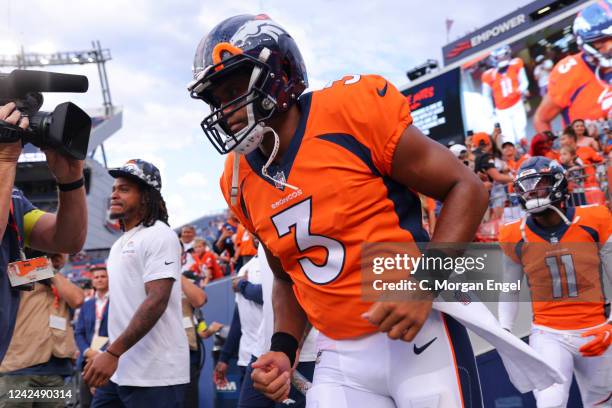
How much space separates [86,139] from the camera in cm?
210

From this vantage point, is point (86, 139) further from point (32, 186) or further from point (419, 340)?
point (32, 186)

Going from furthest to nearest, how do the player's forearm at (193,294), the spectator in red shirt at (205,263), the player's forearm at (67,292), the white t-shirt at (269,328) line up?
the spectator in red shirt at (205,263)
the player's forearm at (193,294)
the player's forearm at (67,292)
the white t-shirt at (269,328)

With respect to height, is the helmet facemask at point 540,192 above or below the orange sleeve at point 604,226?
above

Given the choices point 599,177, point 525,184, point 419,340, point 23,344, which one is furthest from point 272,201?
point 599,177

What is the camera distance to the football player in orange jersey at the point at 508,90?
608 inches

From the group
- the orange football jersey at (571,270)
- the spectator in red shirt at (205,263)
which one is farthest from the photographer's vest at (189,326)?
the spectator in red shirt at (205,263)

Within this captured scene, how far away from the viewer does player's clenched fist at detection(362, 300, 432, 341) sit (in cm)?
168

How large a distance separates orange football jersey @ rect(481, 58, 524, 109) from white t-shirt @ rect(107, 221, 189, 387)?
45.2 feet

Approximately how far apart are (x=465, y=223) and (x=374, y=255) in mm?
301

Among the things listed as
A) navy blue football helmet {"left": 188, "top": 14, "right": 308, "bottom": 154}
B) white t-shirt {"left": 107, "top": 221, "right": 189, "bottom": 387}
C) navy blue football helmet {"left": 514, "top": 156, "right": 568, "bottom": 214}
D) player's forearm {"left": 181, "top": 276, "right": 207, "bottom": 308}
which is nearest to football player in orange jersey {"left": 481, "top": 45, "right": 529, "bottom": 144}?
navy blue football helmet {"left": 514, "top": 156, "right": 568, "bottom": 214}

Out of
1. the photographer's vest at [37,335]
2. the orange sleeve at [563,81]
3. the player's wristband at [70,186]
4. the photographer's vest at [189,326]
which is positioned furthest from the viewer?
the orange sleeve at [563,81]

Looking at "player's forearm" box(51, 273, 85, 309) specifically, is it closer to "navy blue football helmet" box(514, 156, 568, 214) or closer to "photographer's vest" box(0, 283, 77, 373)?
"photographer's vest" box(0, 283, 77, 373)

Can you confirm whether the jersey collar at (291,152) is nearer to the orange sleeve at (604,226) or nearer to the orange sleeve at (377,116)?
the orange sleeve at (377,116)

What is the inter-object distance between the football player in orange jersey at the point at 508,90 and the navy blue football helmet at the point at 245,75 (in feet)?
45.5
